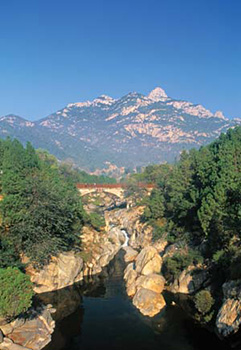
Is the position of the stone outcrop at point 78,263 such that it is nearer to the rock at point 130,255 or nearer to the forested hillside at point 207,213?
the rock at point 130,255

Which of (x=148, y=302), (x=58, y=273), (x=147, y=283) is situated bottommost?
(x=148, y=302)

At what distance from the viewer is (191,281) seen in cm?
4222

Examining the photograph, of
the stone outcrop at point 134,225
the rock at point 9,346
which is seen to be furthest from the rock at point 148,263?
the rock at point 9,346

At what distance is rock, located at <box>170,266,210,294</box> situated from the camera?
133 ft

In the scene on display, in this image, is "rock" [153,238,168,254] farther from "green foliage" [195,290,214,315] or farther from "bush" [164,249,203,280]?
"green foliage" [195,290,214,315]

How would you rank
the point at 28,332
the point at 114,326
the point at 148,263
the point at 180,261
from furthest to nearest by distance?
the point at 148,263 < the point at 180,261 < the point at 114,326 < the point at 28,332

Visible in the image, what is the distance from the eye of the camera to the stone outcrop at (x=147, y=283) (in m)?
39.0

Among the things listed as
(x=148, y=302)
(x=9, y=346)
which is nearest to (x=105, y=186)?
(x=148, y=302)

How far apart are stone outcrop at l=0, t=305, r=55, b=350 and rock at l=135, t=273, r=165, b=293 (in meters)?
13.6

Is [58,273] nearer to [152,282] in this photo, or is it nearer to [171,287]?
[152,282]

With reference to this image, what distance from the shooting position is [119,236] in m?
75.6

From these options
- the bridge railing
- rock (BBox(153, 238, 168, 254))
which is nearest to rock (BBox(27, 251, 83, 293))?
rock (BBox(153, 238, 168, 254))

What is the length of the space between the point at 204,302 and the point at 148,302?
731 cm

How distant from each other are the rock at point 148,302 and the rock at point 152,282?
141 cm
